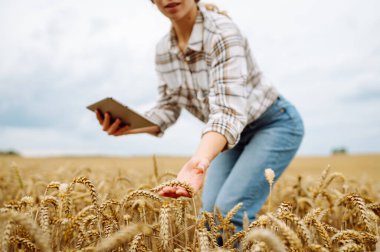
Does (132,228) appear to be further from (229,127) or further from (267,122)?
(267,122)

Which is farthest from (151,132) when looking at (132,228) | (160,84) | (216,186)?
(132,228)

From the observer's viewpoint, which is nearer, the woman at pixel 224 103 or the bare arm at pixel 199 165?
the bare arm at pixel 199 165

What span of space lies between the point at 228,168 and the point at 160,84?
0.92 metres

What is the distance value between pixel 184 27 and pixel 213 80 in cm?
57

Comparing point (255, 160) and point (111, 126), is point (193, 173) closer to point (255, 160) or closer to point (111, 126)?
point (255, 160)

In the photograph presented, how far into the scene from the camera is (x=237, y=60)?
2330 mm

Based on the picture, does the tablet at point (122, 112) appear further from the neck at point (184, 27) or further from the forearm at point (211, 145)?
the forearm at point (211, 145)

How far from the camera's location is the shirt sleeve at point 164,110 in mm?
3129

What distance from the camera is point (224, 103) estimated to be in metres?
2.17

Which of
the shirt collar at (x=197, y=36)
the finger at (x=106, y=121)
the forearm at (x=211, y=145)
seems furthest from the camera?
the finger at (x=106, y=121)

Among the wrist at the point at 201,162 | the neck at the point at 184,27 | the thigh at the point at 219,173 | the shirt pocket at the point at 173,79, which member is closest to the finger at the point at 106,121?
the shirt pocket at the point at 173,79

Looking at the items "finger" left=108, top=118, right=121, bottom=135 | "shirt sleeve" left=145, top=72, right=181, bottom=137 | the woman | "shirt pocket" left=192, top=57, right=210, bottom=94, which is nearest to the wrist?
the woman

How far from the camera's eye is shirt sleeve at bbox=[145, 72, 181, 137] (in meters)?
3.13

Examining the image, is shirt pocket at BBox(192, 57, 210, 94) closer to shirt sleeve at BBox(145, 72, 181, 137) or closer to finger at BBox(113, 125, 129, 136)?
shirt sleeve at BBox(145, 72, 181, 137)
